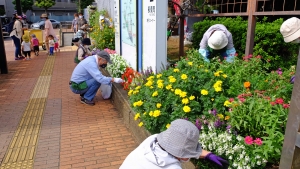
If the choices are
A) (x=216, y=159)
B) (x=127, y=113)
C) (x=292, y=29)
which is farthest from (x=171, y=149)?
(x=127, y=113)

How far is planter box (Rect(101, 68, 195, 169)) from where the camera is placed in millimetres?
3566

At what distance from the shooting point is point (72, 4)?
197 ft

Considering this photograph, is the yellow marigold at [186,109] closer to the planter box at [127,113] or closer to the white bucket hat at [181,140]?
the planter box at [127,113]

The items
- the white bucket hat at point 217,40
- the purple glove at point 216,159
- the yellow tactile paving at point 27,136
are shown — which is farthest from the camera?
the white bucket hat at point 217,40

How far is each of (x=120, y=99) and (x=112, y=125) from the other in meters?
0.54

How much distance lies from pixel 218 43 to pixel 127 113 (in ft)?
5.76

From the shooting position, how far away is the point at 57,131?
14.2 ft

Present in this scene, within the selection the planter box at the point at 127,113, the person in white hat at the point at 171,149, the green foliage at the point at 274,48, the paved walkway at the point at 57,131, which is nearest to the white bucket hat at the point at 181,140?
the person in white hat at the point at 171,149

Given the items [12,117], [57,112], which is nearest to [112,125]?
[57,112]

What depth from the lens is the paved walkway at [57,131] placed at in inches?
138

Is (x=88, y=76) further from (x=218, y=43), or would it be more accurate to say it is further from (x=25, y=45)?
(x=25, y=45)

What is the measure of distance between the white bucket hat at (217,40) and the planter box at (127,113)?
1479 mm

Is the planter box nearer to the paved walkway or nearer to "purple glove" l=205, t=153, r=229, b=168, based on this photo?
the paved walkway

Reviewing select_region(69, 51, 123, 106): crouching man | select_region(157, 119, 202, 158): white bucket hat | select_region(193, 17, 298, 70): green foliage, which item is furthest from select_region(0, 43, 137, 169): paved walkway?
select_region(193, 17, 298, 70): green foliage
